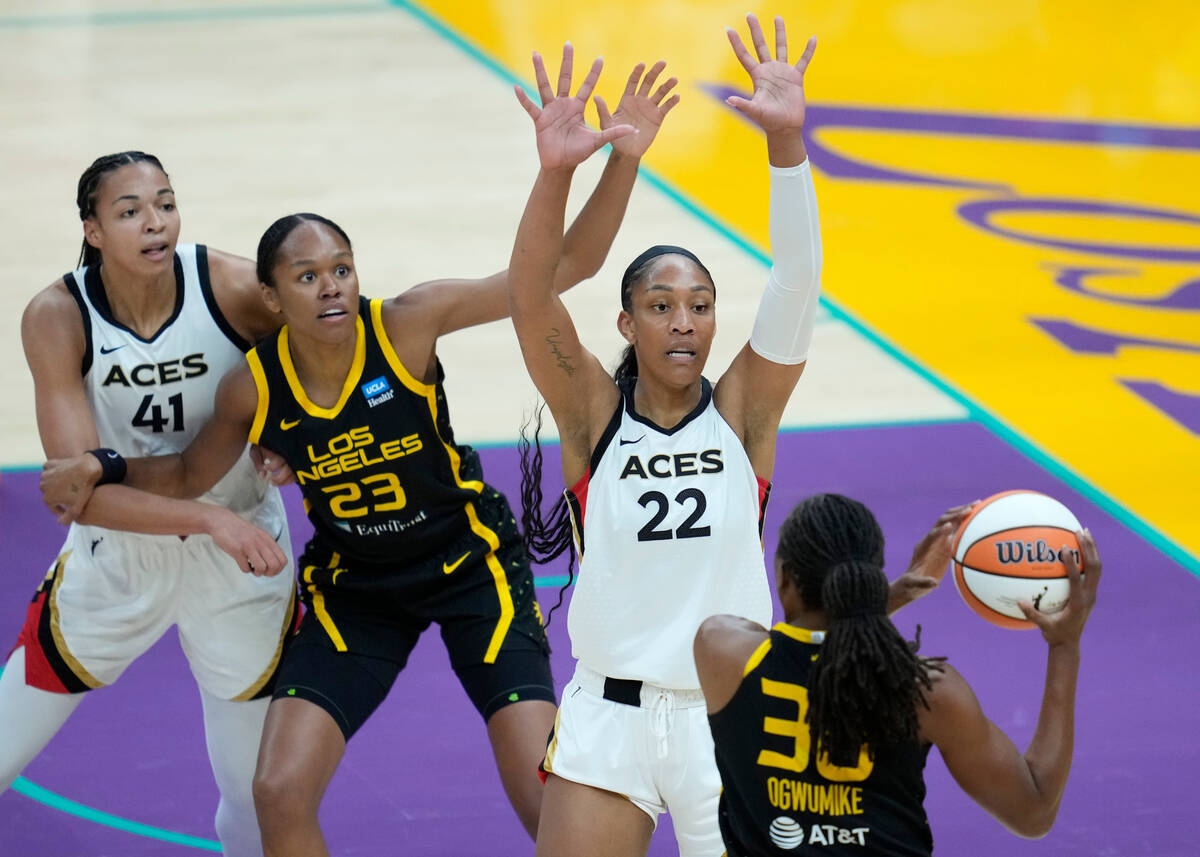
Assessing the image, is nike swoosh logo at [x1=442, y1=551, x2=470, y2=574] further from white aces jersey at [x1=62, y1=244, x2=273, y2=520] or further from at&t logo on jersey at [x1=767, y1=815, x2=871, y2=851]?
at&t logo on jersey at [x1=767, y1=815, x2=871, y2=851]

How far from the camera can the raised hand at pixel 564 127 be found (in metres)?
3.83

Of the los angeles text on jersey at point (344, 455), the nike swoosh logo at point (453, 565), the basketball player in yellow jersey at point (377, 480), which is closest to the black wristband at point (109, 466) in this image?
the basketball player in yellow jersey at point (377, 480)

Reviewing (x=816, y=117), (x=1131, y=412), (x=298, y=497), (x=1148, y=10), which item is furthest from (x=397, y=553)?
(x=1148, y=10)

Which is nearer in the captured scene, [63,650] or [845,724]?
[845,724]

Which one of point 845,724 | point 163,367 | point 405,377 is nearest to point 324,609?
point 405,377

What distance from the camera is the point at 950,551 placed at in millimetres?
3738

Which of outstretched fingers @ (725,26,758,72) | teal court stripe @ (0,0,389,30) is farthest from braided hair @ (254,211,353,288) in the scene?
teal court stripe @ (0,0,389,30)

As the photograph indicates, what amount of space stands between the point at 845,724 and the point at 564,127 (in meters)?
1.61

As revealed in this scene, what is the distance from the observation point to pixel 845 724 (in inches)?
116

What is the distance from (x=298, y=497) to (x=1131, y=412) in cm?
400

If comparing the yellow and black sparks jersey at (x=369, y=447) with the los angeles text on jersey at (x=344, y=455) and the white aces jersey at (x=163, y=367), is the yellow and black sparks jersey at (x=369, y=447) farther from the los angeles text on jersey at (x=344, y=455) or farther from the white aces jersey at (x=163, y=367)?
the white aces jersey at (x=163, y=367)

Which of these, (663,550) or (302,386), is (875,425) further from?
(663,550)

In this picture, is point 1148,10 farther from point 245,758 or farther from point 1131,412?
point 245,758

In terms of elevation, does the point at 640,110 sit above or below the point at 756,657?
above
